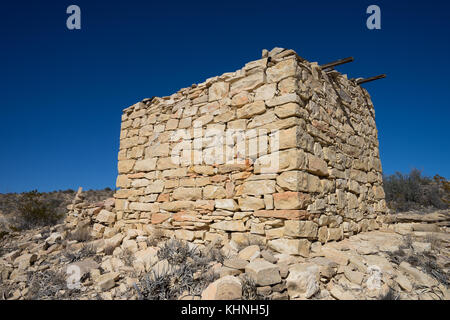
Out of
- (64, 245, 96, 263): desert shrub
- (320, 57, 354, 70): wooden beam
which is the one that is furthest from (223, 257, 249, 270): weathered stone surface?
(320, 57, 354, 70): wooden beam

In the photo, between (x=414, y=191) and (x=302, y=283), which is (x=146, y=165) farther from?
(x=414, y=191)

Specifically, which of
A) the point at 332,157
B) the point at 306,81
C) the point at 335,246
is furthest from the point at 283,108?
the point at 335,246

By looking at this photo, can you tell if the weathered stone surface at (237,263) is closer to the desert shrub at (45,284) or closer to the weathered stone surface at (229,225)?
the weathered stone surface at (229,225)

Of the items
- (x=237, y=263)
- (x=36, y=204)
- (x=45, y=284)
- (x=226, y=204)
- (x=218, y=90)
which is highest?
(x=218, y=90)

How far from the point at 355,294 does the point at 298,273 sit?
603 mm

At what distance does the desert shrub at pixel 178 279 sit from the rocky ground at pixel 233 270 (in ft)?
0.04

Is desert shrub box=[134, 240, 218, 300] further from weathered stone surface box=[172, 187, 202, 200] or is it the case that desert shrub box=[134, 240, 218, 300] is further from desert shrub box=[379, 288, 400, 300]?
desert shrub box=[379, 288, 400, 300]

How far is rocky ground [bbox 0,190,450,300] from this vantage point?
112 inches

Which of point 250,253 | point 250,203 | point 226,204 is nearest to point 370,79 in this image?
point 250,203

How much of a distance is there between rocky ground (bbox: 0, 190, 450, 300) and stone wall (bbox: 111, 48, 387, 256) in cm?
38

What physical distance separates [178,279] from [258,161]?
1.93 meters

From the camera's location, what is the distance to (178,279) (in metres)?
3.18

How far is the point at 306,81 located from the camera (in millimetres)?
4273

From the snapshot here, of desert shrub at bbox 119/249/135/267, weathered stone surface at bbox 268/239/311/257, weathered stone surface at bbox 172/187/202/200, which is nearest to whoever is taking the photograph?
weathered stone surface at bbox 268/239/311/257
